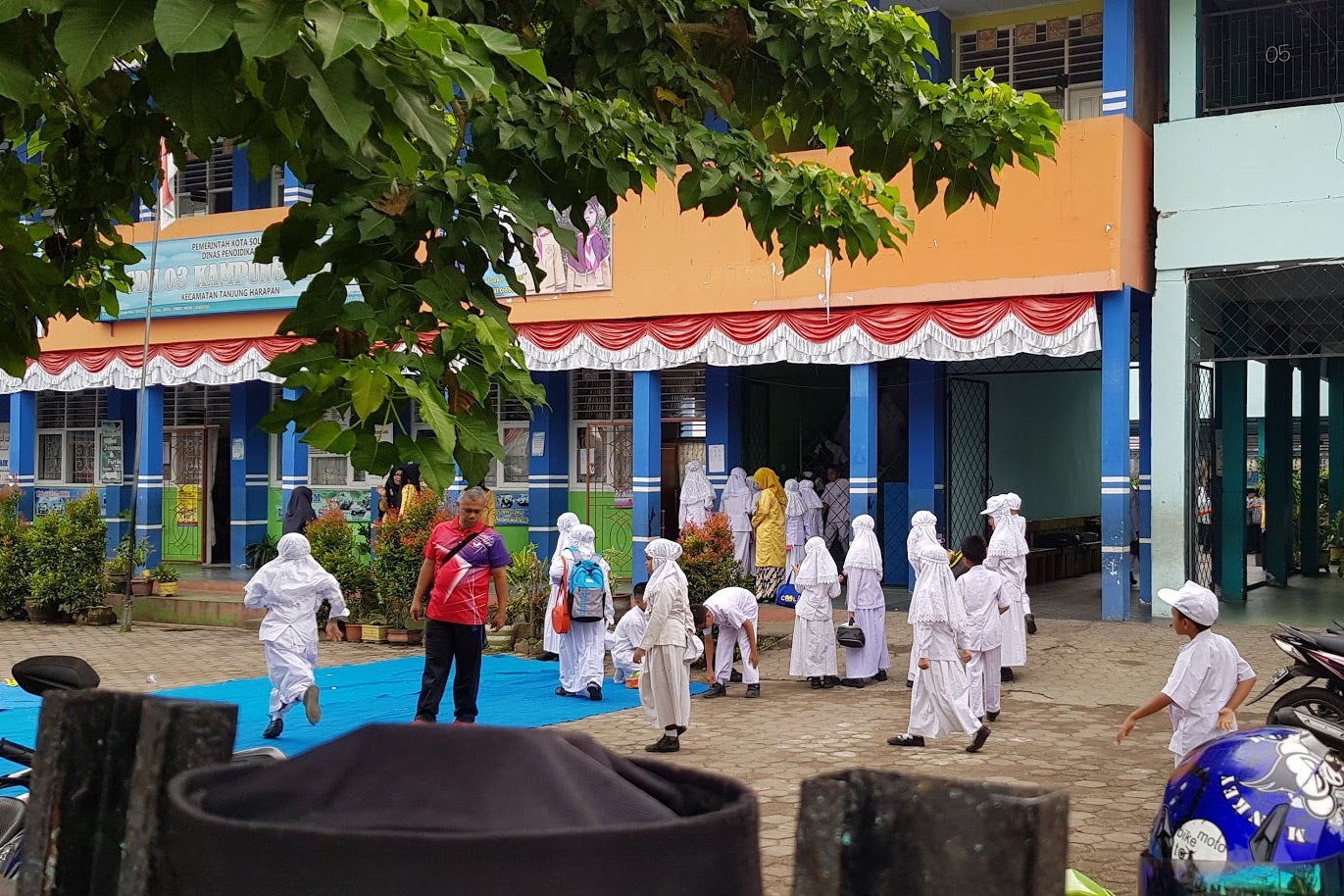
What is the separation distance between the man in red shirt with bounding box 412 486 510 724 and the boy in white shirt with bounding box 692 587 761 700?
96.0 inches

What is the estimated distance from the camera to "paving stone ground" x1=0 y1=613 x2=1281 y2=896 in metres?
6.56

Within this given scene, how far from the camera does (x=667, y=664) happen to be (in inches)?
330

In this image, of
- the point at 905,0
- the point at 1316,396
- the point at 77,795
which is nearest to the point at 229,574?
the point at 905,0

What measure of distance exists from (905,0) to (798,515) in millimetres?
6126

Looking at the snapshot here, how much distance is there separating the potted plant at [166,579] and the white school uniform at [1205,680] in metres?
13.0

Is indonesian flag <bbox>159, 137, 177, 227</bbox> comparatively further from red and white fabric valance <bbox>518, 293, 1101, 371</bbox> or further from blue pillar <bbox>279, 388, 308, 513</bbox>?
red and white fabric valance <bbox>518, 293, 1101, 371</bbox>

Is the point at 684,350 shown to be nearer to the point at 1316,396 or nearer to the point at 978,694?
the point at 978,694

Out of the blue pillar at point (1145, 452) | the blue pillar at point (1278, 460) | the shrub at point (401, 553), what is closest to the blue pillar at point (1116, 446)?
the blue pillar at point (1145, 452)

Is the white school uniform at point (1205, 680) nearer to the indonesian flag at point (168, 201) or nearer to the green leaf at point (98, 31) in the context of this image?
the green leaf at point (98, 31)

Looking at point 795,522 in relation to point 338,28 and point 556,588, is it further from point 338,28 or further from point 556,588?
point 338,28

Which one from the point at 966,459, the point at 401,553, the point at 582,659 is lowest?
the point at 582,659

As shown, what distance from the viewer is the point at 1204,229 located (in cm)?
1297

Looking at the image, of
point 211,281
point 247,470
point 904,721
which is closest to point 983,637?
point 904,721

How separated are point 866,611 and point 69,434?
15.3 meters
